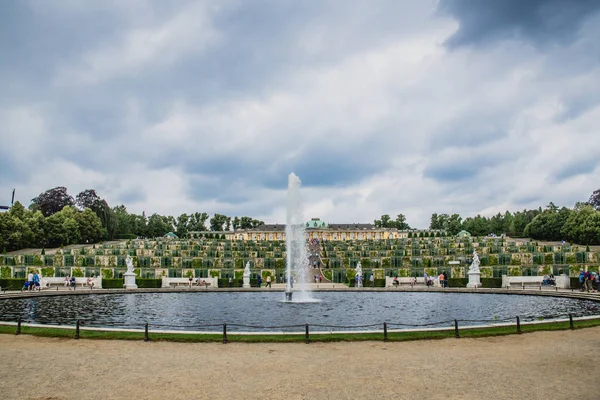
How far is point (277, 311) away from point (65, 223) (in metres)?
109

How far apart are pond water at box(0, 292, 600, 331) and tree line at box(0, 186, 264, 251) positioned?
3189 inches

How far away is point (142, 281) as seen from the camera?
5181 cm

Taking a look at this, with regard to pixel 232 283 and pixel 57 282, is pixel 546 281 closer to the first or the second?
pixel 232 283

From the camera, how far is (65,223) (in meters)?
121

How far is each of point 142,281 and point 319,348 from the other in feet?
129

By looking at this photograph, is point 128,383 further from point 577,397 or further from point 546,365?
point 546,365

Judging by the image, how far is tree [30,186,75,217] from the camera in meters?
145

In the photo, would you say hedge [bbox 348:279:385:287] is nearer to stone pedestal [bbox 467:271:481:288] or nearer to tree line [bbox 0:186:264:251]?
stone pedestal [bbox 467:271:481:288]

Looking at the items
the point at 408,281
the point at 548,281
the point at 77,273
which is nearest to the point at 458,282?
the point at 408,281

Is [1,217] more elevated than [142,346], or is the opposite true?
[1,217]

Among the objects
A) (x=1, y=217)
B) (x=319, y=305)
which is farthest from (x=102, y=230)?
(x=319, y=305)

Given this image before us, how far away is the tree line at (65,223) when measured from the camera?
10706 centimetres

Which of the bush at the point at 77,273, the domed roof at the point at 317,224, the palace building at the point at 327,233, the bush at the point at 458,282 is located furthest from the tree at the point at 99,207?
the bush at the point at 458,282

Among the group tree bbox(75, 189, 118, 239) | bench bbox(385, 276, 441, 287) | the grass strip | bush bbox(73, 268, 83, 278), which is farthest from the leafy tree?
the grass strip
